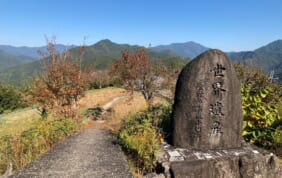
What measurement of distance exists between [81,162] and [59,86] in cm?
613

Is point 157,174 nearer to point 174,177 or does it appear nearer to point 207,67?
point 174,177

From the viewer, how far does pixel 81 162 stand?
5578 millimetres

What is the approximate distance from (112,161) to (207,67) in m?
3.24

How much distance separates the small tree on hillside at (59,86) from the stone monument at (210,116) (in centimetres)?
687

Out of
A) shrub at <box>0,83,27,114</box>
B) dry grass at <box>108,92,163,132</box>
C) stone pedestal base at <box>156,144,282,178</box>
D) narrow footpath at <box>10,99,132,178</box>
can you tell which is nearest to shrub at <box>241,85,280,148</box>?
stone pedestal base at <box>156,144,282,178</box>

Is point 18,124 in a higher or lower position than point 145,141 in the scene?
lower

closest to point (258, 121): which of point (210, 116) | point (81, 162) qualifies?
point (210, 116)

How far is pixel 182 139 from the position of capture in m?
5.58

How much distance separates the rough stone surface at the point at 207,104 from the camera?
17.7 feet

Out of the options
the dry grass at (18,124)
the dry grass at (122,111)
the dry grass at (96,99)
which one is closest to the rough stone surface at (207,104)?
the dry grass at (122,111)

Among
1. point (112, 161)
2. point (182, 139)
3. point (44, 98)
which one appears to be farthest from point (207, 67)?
point (44, 98)

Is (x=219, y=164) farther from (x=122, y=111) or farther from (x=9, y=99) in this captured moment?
(x=9, y=99)

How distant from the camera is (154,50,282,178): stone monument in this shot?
520cm

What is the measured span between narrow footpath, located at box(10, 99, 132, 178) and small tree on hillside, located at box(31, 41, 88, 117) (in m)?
4.15
